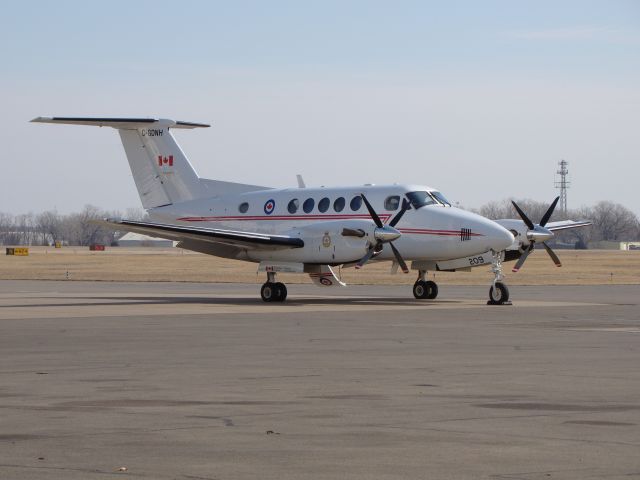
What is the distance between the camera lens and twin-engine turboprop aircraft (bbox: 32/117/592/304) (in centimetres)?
3356

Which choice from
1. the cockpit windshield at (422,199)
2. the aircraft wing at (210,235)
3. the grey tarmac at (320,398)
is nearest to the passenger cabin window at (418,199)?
the cockpit windshield at (422,199)

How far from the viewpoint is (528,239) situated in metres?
35.9

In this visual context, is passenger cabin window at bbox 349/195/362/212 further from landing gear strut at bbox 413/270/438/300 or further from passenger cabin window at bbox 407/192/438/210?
landing gear strut at bbox 413/270/438/300

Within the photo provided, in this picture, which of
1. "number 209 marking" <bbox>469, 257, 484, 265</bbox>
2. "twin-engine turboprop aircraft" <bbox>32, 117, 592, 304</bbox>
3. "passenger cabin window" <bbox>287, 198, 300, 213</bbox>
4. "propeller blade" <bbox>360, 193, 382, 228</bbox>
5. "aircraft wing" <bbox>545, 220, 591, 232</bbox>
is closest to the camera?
"propeller blade" <bbox>360, 193, 382, 228</bbox>

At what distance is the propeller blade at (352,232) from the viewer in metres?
33.2

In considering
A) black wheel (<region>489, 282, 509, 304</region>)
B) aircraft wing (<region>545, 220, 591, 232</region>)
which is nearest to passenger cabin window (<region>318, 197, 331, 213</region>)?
black wheel (<region>489, 282, 509, 304</region>)

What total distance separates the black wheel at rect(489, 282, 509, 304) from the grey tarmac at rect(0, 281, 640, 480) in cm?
639

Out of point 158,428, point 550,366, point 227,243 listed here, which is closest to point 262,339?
point 550,366

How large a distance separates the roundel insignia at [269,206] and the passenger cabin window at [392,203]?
4.34m

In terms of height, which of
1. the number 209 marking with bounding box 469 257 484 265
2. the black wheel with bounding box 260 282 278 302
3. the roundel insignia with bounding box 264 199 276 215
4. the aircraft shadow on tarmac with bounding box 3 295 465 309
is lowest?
the aircraft shadow on tarmac with bounding box 3 295 465 309

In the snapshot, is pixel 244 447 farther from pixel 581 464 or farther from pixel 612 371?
pixel 612 371

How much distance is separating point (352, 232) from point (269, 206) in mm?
4929

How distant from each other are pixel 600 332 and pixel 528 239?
13.9 meters

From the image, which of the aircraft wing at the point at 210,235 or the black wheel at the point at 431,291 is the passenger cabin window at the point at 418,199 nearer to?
the black wheel at the point at 431,291
